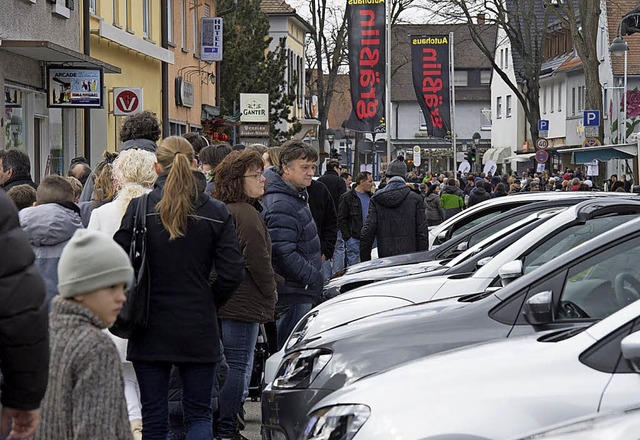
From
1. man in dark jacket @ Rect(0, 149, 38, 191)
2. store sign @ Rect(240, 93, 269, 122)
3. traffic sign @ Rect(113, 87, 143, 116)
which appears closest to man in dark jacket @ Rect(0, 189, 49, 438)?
man in dark jacket @ Rect(0, 149, 38, 191)

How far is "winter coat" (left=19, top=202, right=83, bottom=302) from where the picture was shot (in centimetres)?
712

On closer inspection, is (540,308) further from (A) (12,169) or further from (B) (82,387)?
(A) (12,169)

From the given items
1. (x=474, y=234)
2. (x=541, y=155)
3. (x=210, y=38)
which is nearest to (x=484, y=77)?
(x=541, y=155)

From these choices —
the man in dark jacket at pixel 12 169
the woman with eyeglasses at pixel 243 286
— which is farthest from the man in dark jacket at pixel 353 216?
the woman with eyeglasses at pixel 243 286

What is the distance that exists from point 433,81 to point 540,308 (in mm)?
27695

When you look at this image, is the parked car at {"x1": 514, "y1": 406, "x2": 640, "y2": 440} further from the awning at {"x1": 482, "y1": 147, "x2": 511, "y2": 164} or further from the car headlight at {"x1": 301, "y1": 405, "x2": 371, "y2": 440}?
the awning at {"x1": 482, "y1": 147, "x2": 511, "y2": 164}

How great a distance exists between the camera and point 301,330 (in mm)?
8406

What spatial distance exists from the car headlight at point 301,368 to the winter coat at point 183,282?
0.37 m

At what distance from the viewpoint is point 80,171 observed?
1120cm

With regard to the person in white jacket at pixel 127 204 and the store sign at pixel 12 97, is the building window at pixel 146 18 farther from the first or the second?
the person in white jacket at pixel 127 204

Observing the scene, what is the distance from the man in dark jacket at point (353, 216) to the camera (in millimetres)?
16922

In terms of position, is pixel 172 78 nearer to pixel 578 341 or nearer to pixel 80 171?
pixel 80 171

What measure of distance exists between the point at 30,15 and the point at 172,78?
1287 cm

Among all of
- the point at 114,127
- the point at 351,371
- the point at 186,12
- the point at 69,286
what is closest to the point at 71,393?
the point at 69,286
